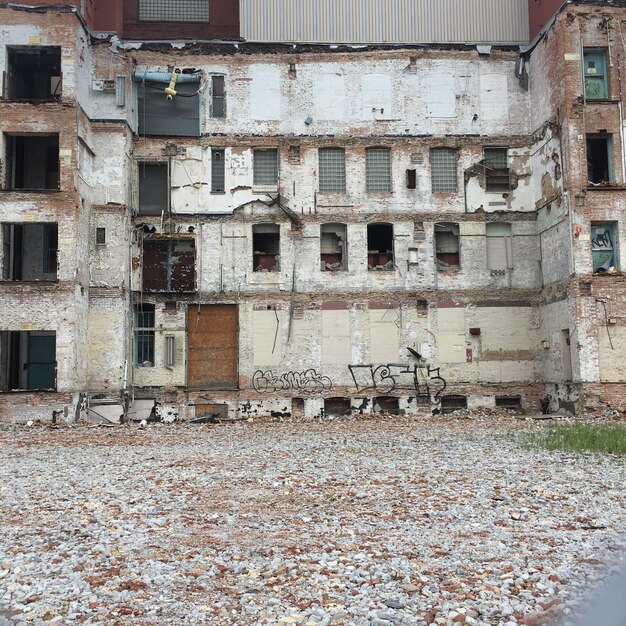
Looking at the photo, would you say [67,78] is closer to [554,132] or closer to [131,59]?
[131,59]

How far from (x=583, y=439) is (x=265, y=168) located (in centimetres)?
1514

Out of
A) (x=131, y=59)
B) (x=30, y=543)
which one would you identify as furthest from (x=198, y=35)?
(x=30, y=543)

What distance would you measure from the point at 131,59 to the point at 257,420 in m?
13.6

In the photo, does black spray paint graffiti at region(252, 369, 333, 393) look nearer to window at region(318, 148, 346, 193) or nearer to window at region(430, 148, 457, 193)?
window at region(318, 148, 346, 193)

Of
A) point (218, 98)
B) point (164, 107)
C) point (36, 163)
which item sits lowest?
point (36, 163)

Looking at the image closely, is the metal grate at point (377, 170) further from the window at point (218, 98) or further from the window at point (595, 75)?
the window at point (595, 75)

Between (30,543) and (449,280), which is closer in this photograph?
(30,543)

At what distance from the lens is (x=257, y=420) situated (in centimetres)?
2238

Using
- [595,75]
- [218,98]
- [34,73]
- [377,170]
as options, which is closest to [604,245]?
[595,75]

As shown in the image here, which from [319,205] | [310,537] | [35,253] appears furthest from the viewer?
[319,205]

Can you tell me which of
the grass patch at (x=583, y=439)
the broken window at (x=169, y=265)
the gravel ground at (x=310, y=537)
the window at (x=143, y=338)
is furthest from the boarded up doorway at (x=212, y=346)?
the grass patch at (x=583, y=439)

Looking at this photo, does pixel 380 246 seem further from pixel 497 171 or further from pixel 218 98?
pixel 218 98

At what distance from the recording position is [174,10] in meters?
26.7

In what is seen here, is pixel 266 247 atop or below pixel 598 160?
below
